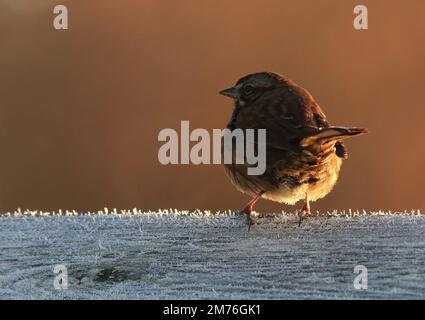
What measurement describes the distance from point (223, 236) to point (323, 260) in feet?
1.79

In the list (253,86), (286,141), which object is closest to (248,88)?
(253,86)

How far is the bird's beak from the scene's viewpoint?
5859 mm

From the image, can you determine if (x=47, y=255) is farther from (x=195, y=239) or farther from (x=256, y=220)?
(x=256, y=220)

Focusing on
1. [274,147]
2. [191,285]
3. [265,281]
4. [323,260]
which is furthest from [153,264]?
[274,147]

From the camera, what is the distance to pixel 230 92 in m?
5.90

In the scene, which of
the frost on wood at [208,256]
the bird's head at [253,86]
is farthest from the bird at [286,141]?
the frost on wood at [208,256]

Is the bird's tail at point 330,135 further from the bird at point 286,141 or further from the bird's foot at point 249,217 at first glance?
the bird's foot at point 249,217

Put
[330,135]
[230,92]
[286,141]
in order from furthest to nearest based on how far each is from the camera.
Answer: [230,92] < [286,141] < [330,135]

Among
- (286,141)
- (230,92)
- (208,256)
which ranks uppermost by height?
(230,92)

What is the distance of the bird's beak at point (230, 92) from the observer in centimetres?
586

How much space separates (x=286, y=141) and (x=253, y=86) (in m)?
1.02

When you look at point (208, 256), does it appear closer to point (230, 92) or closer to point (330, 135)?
point (330, 135)

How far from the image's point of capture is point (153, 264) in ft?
8.70

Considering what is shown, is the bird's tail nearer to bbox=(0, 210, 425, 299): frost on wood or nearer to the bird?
the bird
